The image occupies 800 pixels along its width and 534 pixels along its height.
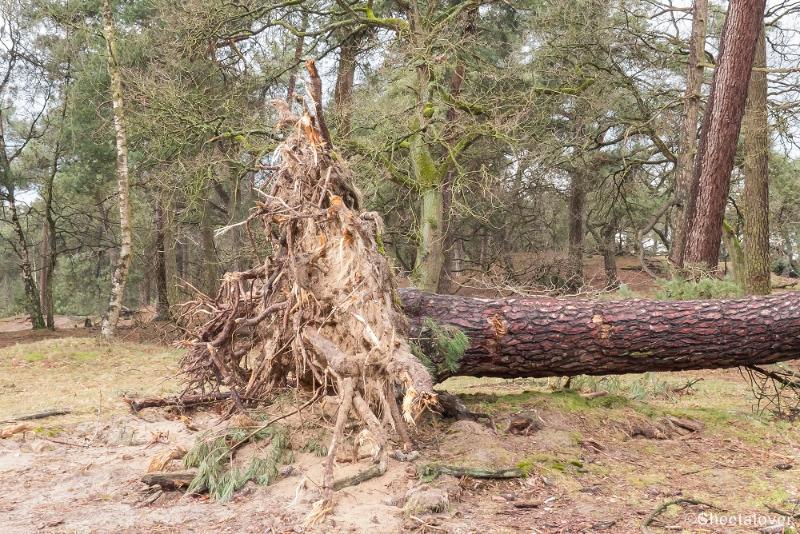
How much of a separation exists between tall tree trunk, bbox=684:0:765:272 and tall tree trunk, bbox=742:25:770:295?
2.21 m

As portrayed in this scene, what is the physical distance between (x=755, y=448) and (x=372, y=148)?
332 inches

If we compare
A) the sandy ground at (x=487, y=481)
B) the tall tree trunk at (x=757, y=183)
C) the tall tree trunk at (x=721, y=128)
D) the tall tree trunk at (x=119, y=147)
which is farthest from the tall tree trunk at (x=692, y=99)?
the tall tree trunk at (x=119, y=147)

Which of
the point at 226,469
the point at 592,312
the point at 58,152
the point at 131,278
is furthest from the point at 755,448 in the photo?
the point at 131,278

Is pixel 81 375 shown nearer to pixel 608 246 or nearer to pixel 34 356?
pixel 34 356

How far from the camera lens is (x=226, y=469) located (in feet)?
12.7

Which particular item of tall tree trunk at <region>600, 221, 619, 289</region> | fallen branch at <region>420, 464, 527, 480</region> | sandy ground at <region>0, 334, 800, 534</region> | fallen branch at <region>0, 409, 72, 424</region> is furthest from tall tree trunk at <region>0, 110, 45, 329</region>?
fallen branch at <region>420, 464, 527, 480</region>

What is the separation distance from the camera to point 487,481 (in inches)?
146

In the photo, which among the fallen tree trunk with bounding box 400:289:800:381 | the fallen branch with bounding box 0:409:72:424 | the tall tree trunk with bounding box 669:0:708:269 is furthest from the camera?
the tall tree trunk with bounding box 669:0:708:269

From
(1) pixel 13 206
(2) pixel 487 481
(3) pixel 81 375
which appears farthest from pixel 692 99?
(1) pixel 13 206

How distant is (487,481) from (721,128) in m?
6.88

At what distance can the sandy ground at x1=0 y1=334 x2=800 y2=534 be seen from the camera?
328 cm

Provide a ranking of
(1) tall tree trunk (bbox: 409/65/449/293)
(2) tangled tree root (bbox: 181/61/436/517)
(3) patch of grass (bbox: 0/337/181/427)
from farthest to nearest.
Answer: (1) tall tree trunk (bbox: 409/65/449/293)
(3) patch of grass (bbox: 0/337/181/427)
(2) tangled tree root (bbox: 181/61/436/517)

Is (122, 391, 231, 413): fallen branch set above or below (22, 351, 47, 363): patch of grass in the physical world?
above

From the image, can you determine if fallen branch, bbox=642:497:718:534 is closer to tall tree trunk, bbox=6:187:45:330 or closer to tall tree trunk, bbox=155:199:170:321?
tall tree trunk, bbox=155:199:170:321
